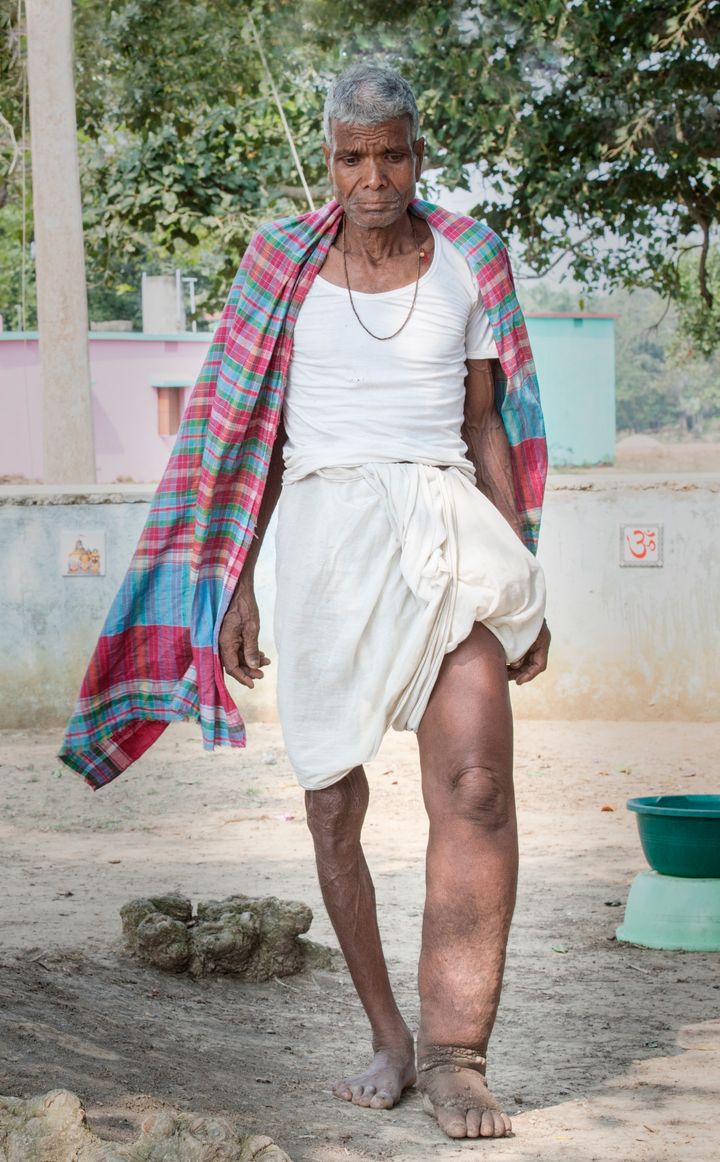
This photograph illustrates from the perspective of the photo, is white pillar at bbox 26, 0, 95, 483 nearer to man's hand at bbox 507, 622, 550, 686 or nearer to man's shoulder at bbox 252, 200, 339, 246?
man's shoulder at bbox 252, 200, 339, 246

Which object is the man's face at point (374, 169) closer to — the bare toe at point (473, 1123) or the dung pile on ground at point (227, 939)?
the bare toe at point (473, 1123)

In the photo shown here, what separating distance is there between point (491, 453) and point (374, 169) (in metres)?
0.65

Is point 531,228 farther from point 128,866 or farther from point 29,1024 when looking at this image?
point 29,1024

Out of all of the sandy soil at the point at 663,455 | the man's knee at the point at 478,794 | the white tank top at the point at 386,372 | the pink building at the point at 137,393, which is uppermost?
the white tank top at the point at 386,372

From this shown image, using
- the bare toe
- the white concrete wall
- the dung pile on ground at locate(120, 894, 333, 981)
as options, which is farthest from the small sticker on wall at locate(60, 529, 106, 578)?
the bare toe

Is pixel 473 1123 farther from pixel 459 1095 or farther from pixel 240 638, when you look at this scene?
pixel 240 638

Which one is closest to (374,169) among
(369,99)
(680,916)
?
(369,99)

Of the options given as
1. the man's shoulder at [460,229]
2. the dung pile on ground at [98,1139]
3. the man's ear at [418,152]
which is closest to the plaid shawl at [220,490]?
the man's shoulder at [460,229]

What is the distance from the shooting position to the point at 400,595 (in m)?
2.99

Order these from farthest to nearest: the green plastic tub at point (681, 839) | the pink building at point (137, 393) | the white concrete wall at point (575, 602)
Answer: the pink building at point (137, 393) < the white concrete wall at point (575, 602) < the green plastic tub at point (681, 839)

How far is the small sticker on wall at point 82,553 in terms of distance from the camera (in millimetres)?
8828

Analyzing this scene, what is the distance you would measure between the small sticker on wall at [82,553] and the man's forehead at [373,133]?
5.99 meters

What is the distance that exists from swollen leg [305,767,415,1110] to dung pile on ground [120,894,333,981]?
39.4 inches

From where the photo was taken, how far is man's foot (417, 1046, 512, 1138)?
2.87 meters
